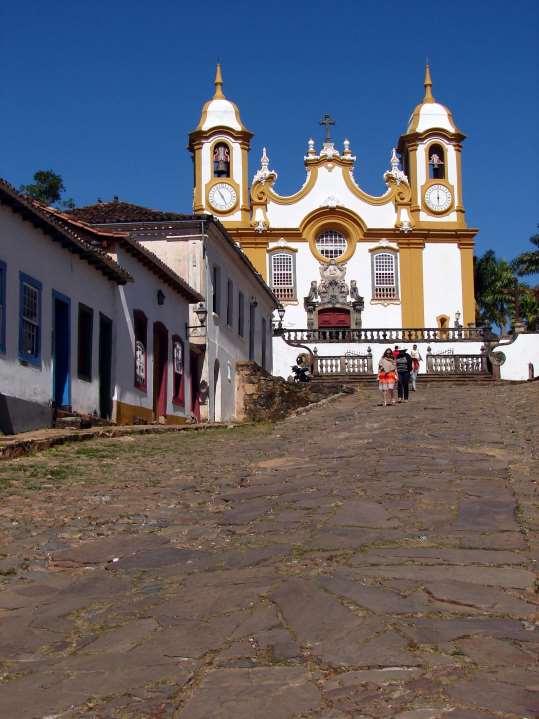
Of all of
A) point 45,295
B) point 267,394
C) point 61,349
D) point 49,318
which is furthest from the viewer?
point 267,394

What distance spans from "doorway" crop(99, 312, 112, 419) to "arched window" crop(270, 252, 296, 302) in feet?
97.9

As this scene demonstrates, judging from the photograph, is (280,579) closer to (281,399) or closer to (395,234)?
(281,399)

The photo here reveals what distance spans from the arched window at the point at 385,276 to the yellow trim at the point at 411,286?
0.41 metres

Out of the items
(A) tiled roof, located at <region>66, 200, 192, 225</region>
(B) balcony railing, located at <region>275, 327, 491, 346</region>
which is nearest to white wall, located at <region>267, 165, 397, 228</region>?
(B) balcony railing, located at <region>275, 327, 491, 346</region>

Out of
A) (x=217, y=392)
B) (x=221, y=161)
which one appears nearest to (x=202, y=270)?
(x=217, y=392)

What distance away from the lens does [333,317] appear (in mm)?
49312

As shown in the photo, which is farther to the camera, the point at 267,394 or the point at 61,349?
the point at 267,394

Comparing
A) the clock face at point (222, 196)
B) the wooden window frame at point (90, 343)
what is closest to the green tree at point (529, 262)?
the clock face at point (222, 196)

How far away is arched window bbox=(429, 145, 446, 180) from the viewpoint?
5233 centimetres

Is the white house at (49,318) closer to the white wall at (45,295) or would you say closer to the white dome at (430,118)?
the white wall at (45,295)

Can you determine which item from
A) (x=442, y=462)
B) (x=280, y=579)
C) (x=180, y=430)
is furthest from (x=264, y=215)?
(x=280, y=579)

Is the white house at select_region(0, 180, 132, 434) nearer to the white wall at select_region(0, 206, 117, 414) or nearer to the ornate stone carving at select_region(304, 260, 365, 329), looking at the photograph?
the white wall at select_region(0, 206, 117, 414)

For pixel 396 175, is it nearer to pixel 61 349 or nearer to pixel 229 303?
pixel 229 303

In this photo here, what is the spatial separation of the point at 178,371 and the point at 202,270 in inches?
115
